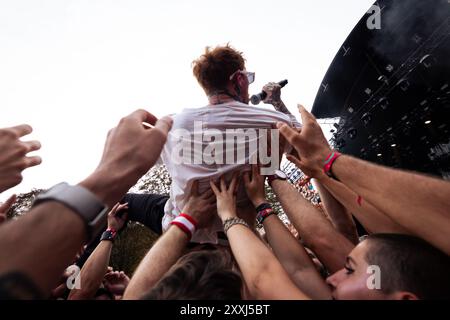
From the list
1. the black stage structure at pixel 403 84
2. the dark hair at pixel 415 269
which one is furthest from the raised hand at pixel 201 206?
the black stage structure at pixel 403 84

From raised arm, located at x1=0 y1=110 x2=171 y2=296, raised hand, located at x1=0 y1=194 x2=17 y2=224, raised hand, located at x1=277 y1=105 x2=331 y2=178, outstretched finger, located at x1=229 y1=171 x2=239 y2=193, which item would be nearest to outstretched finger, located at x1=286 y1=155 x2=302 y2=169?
raised hand, located at x1=277 y1=105 x2=331 y2=178

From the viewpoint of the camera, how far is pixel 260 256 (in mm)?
1264

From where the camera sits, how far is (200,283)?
100 cm

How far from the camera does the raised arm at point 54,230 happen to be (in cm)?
55

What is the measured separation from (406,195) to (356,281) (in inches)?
18.0

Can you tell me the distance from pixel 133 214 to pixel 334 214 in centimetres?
260

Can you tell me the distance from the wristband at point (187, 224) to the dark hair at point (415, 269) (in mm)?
1087

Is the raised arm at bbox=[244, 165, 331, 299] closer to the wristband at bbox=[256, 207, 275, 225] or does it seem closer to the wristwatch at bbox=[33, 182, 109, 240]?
the wristband at bbox=[256, 207, 275, 225]

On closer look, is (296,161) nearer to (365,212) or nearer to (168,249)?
(365,212)

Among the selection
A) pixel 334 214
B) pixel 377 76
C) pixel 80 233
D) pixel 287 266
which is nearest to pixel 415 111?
pixel 377 76

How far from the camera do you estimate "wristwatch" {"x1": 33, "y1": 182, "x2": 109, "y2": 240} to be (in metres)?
0.66
